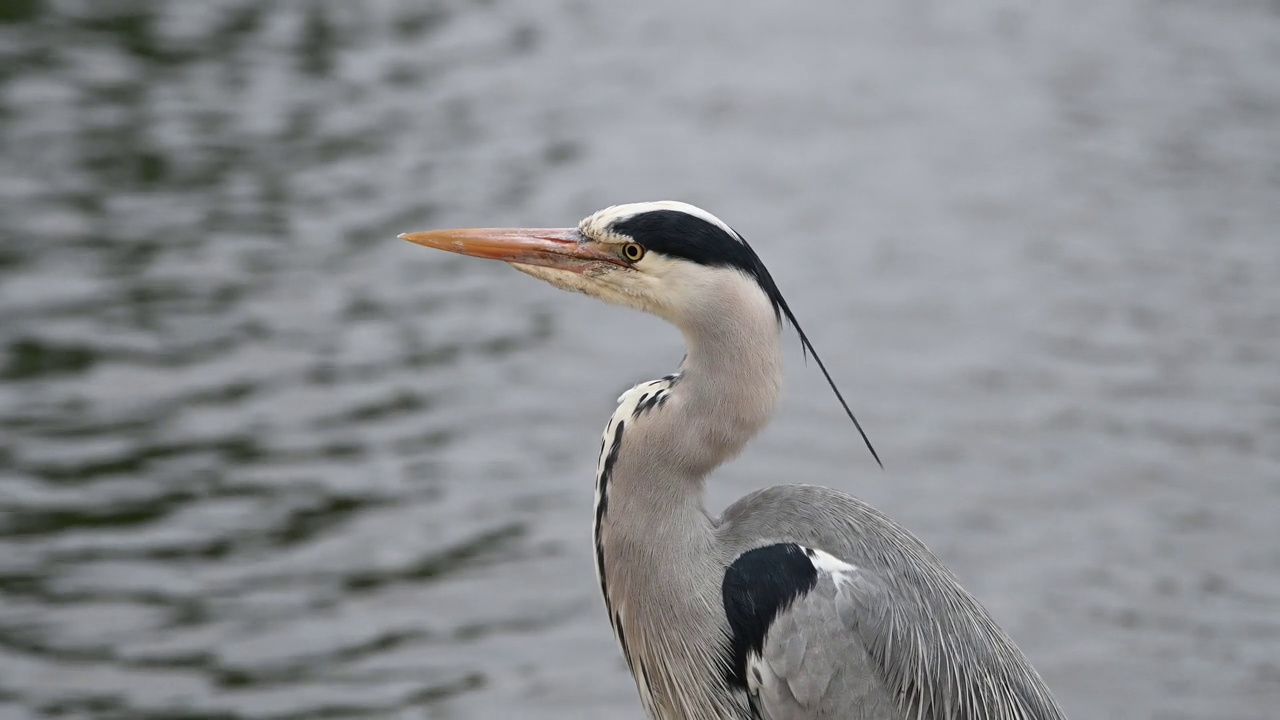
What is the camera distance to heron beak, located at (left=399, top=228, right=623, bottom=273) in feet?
12.5

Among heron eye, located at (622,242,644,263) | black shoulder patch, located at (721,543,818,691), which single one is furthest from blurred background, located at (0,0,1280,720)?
heron eye, located at (622,242,644,263)

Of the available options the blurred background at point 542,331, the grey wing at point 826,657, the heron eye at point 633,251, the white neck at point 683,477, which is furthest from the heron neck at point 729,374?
the blurred background at point 542,331

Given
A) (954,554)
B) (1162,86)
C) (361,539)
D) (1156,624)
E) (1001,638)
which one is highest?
(1162,86)

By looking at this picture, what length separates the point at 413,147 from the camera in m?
9.97

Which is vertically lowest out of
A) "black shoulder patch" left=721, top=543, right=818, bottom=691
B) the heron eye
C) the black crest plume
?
"black shoulder patch" left=721, top=543, right=818, bottom=691

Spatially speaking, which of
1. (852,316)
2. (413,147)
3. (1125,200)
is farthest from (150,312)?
(1125,200)

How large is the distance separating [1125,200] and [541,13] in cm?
514

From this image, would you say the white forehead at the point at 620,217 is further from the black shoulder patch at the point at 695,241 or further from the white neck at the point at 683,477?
the white neck at the point at 683,477

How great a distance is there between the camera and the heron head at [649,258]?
3.65 meters

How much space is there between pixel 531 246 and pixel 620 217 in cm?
26

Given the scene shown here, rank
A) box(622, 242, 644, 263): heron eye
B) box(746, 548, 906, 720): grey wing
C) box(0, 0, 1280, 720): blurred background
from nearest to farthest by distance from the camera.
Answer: box(746, 548, 906, 720): grey wing < box(622, 242, 644, 263): heron eye < box(0, 0, 1280, 720): blurred background

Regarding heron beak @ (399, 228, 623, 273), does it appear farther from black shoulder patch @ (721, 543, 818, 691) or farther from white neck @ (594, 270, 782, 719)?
black shoulder patch @ (721, 543, 818, 691)

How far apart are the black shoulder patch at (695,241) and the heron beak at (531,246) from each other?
0.12 meters

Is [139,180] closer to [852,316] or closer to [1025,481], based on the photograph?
[852,316]
